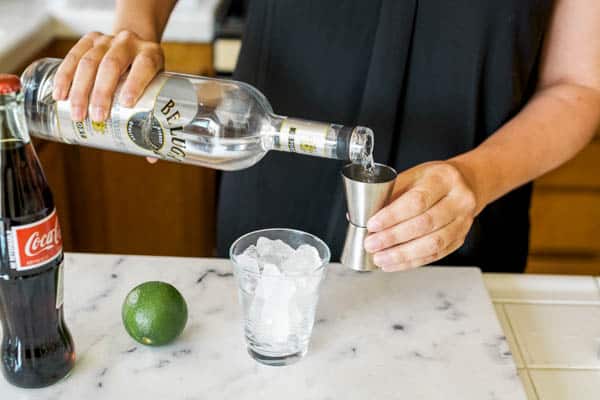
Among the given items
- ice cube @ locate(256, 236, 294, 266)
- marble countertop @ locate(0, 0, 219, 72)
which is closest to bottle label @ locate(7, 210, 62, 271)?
ice cube @ locate(256, 236, 294, 266)

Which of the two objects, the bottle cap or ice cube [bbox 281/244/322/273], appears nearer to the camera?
the bottle cap

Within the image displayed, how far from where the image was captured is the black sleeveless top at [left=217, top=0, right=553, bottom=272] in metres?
1.12

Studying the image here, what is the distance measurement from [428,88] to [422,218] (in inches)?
14.3

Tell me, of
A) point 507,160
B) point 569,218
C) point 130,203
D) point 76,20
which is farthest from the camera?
point 569,218

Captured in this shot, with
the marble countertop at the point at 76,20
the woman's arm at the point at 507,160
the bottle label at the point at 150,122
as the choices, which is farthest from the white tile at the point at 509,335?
the marble countertop at the point at 76,20

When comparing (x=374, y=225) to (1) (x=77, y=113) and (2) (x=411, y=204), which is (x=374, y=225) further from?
(1) (x=77, y=113)

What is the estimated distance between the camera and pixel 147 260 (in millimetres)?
1009

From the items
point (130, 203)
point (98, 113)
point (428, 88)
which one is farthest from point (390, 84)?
point (130, 203)

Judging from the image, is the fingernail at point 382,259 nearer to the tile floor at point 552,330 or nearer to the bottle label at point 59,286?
the tile floor at point 552,330

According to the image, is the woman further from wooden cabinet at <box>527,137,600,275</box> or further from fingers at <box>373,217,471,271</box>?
wooden cabinet at <box>527,137,600,275</box>

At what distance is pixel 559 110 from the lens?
1.11 meters

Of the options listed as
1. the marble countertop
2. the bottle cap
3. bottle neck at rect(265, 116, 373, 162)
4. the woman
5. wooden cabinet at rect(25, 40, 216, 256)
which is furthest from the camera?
wooden cabinet at rect(25, 40, 216, 256)

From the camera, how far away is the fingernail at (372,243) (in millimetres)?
833

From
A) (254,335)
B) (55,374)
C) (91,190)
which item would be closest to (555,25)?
(254,335)
